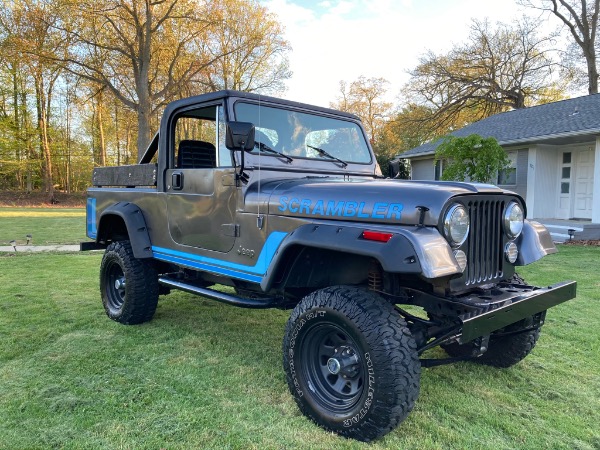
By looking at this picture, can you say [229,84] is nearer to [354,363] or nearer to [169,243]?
[169,243]

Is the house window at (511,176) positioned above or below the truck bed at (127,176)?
above

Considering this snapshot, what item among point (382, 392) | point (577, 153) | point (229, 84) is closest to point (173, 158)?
point (382, 392)

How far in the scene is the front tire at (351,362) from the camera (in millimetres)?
2418

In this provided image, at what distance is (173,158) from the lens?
4156 mm

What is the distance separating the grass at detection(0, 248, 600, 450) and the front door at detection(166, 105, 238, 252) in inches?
38.1

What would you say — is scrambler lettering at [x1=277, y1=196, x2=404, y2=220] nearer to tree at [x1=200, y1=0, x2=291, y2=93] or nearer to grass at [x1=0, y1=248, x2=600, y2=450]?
grass at [x1=0, y1=248, x2=600, y2=450]

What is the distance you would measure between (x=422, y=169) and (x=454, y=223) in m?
17.2

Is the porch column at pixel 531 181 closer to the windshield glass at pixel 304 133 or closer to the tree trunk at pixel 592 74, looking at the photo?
the windshield glass at pixel 304 133

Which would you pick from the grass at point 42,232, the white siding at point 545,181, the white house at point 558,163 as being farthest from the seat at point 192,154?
the white siding at point 545,181

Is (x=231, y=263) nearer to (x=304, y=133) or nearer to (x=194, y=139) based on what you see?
(x=304, y=133)

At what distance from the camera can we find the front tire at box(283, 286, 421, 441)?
7.93 ft

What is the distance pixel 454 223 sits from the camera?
2.53 meters

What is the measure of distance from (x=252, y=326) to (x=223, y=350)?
0.70 metres

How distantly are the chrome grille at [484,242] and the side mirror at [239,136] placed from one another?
145cm
